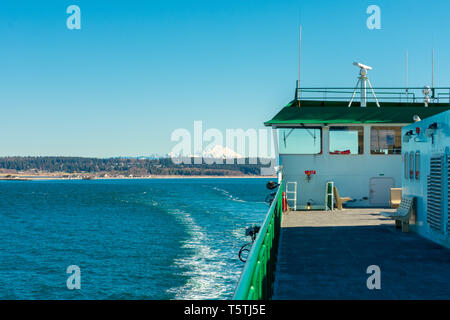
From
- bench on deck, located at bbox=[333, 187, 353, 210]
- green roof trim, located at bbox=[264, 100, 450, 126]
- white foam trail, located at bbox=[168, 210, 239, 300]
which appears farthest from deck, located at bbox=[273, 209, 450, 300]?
white foam trail, located at bbox=[168, 210, 239, 300]

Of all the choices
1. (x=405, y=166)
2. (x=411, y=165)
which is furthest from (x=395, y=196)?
(x=411, y=165)

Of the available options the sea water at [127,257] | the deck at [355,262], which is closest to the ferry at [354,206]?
the deck at [355,262]

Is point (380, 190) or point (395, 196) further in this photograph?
point (380, 190)

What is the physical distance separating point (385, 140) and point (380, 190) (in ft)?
8.48

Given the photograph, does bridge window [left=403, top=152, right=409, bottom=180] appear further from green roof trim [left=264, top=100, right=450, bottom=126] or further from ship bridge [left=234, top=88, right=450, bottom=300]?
green roof trim [left=264, top=100, right=450, bottom=126]

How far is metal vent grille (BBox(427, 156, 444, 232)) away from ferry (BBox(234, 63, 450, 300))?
0.09ft

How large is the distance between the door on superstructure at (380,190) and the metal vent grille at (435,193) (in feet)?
30.7

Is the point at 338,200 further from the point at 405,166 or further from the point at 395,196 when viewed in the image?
the point at 405,166

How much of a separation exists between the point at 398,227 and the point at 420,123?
346 centimetres

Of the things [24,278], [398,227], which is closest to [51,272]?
[24,278]

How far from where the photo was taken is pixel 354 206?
22.7 m

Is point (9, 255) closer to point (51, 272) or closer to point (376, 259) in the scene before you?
point (51, 272)

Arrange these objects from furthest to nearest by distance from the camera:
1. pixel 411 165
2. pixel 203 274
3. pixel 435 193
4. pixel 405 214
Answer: pixel 203 274, pixel 411 165, pixel 405 214, pixel 435 193

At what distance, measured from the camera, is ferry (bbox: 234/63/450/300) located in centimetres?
799
